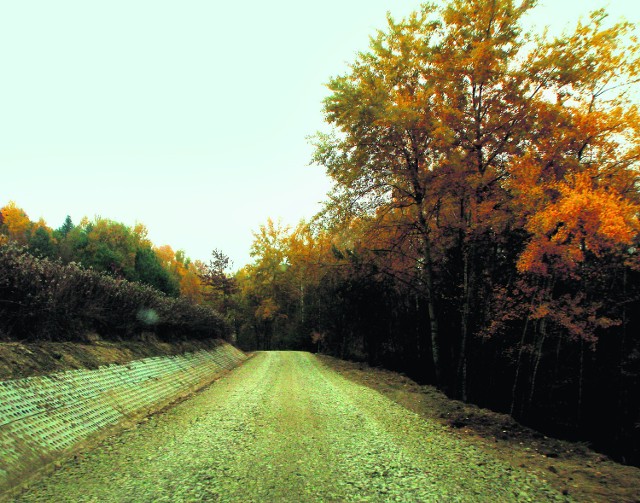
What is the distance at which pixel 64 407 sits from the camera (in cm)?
499

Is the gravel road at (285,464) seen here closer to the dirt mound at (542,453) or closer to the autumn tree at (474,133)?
the dirt mound at (542,453)

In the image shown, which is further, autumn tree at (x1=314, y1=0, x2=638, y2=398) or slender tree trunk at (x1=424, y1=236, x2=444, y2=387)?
slender tree trunk at (x1=424, y1=236, x2=444, y2=387)

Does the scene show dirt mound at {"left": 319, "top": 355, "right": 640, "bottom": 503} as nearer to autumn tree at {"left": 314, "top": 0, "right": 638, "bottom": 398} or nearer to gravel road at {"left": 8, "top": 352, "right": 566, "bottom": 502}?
gravel road at {"left": 8, "top": 352, "right": 566, "bottom": 502}

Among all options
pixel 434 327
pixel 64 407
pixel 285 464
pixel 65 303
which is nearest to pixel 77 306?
pixel 65 303

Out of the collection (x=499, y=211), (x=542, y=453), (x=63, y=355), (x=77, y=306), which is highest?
(x=499, y=211)

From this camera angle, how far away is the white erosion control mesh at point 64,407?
3742 mm

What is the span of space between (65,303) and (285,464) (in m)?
5.83

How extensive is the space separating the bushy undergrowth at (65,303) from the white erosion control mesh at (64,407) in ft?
4.07

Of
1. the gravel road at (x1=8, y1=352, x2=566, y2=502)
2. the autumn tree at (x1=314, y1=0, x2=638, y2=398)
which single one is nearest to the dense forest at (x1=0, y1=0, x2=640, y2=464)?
the autumn tree at (x1=314, y1=0, x2=638, y2=398)

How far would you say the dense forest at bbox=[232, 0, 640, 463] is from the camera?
9922 mm

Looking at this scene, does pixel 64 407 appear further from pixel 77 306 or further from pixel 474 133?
pixel 474 133

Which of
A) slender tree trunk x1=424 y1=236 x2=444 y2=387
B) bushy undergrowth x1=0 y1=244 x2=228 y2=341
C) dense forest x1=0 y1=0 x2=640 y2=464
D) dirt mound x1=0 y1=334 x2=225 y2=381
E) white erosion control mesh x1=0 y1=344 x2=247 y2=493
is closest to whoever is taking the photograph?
white erosion control mesh x1=0 y1=344 x2=247 y2=493

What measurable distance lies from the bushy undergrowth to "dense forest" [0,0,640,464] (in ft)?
0.17

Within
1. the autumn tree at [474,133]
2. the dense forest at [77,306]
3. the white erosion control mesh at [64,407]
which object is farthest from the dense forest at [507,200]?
the white erosion control mesh at [64,407]
